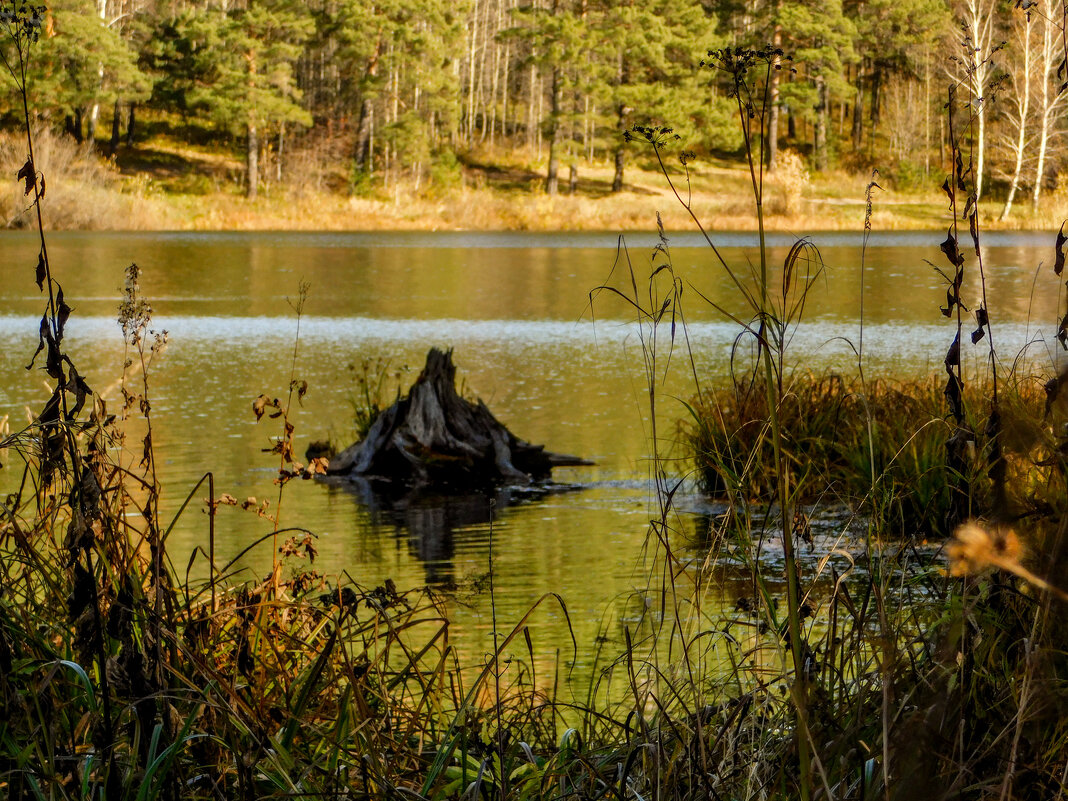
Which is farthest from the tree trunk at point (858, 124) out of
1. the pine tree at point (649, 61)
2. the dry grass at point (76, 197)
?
the dry grass at point (76, 197)

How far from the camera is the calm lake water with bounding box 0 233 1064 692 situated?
20.8 ft

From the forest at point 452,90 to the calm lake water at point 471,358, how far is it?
15.7m

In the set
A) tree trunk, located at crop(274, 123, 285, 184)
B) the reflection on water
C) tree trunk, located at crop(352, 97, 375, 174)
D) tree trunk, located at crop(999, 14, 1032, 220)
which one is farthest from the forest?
the reflection on water

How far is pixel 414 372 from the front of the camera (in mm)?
14078

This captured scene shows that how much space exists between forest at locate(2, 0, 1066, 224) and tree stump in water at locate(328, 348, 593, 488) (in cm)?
4139

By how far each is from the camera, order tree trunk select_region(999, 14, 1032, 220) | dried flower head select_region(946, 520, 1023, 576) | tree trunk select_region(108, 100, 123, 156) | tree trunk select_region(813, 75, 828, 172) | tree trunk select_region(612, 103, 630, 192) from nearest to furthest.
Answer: dried flower head select_region(946, 520, 1023, 576) → tree trunk select_region(999, 14, 1032, 220) → tree trunk select_region(612, 103, 630, 192) → tree trunk select_region(108, 100, 123, 156) → tree trunk select_region(813, 75, 828, 172)

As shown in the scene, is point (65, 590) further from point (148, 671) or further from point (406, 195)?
point (406, 195)

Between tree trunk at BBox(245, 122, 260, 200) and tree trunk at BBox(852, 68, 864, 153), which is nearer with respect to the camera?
tree trunk at BBox(245, 122, 260, 200)

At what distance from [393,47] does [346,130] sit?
5419 mm

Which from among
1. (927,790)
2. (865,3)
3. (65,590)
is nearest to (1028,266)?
(65,590)

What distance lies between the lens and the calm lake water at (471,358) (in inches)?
249

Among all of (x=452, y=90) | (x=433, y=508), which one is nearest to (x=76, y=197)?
(x=452, y=90)

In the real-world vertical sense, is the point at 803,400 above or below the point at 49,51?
below

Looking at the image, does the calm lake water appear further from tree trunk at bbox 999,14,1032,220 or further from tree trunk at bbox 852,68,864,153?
tree trunk at bbox 852,68,864,153
